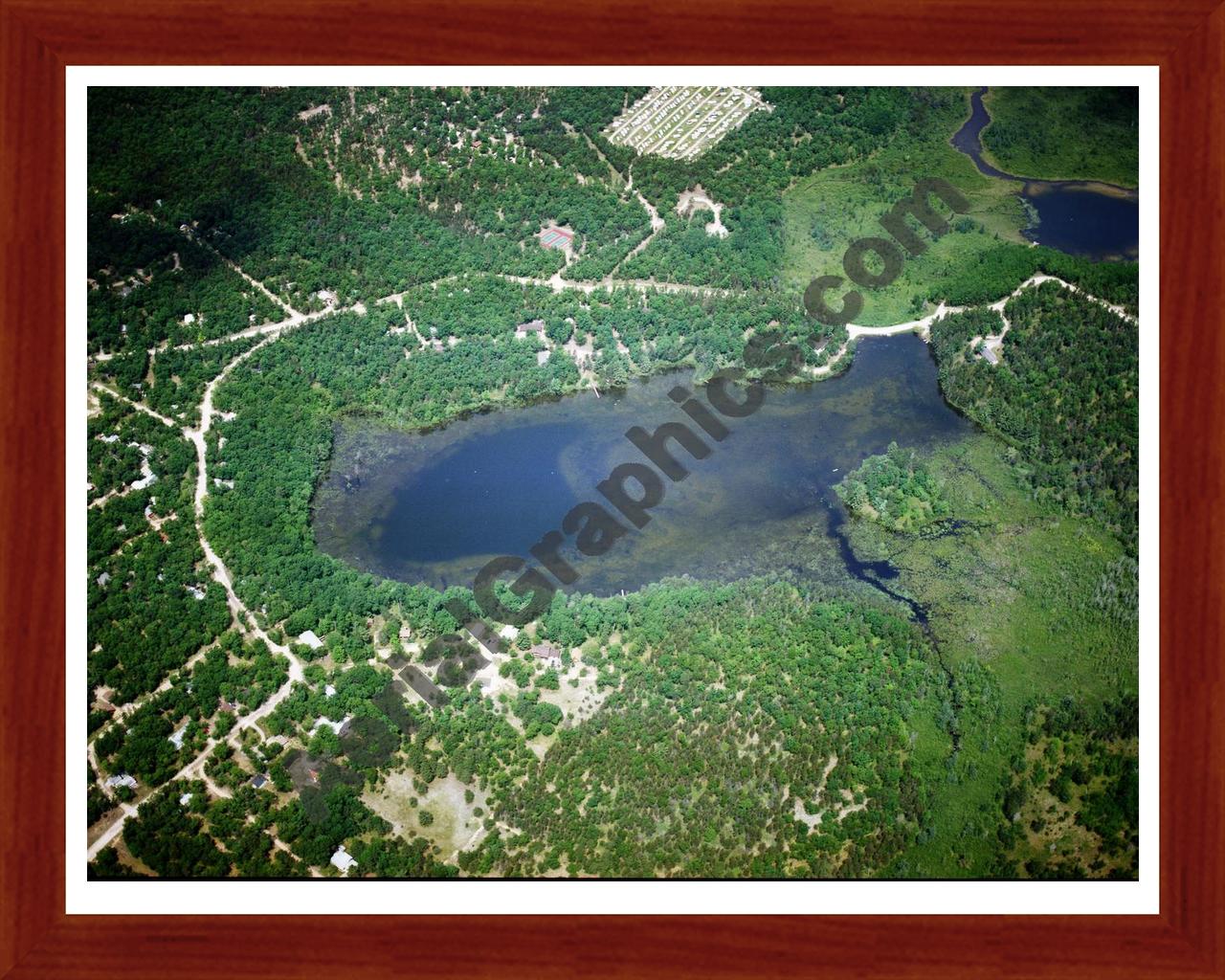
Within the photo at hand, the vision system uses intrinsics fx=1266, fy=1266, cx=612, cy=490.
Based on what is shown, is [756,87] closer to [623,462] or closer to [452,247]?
[452,247]

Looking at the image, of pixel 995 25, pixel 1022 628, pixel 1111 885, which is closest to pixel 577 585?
pixel 1022 628

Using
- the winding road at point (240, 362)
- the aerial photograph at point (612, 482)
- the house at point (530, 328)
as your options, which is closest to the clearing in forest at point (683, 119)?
the aerial photograph at point (612, 482)

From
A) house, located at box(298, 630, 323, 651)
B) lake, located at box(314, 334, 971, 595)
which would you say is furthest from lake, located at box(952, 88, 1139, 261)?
house, located at box(298, 630, 323, 651)

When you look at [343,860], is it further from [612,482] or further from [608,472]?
[608,472]

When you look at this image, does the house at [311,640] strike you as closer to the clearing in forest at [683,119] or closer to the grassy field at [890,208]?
the grassy field at [890,208]

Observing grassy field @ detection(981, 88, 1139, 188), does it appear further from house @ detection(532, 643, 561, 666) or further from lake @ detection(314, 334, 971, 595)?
house @ detection(532, 643, 561, 666)
